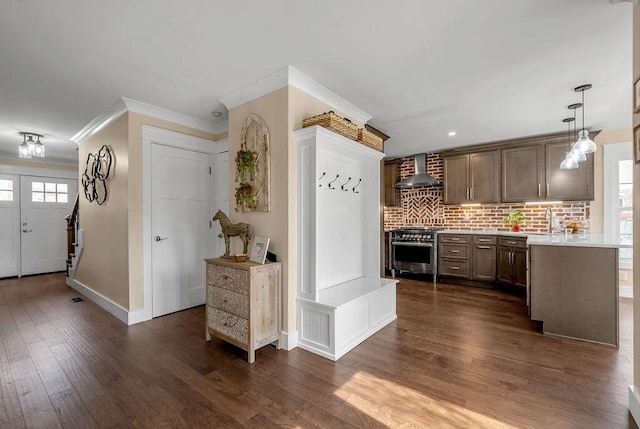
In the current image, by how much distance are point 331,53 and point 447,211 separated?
14.2ft

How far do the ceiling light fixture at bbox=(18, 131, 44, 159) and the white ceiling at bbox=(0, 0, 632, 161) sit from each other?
0.63 m

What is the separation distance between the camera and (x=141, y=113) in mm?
3357

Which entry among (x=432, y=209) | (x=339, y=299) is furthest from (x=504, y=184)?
(x=339, y=299)

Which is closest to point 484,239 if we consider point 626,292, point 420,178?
point 420,178

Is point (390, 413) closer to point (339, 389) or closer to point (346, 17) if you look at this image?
point (339, 389)

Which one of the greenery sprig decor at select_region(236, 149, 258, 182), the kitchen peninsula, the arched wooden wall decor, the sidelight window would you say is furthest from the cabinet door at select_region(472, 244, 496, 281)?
the sidelight window

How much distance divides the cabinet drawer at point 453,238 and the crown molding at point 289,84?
2942mm

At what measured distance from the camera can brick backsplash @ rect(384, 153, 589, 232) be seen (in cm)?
474

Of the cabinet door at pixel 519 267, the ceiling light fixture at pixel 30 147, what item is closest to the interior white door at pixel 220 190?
the ceiling light fixture at pixel 30 147

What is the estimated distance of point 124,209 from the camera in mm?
3355

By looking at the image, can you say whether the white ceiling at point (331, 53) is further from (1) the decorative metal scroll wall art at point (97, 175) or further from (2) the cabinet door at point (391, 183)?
(2) the cabinet door at point (391, 183)

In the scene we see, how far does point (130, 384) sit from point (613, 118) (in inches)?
234

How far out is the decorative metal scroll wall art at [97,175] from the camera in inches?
146

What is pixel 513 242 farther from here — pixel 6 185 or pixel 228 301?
pixel 6 185
